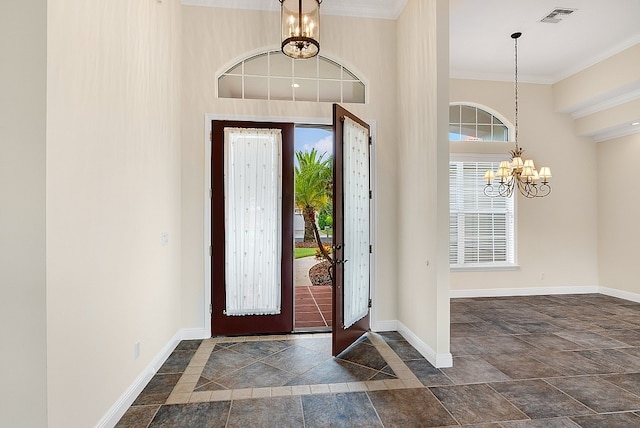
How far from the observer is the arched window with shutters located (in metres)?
5.95

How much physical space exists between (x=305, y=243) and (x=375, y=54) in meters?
6.38

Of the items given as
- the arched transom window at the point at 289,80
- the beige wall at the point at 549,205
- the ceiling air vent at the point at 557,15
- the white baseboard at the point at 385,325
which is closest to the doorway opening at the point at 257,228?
the white baseboard at the point at 385,325

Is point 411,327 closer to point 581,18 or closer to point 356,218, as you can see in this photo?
point 356,218

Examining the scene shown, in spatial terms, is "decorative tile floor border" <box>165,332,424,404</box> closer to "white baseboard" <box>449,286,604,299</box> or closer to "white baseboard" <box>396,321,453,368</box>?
"white baseboard" <box>396,321,453,368</box>

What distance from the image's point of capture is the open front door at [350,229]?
3.40 m

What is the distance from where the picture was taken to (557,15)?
416 centimetres

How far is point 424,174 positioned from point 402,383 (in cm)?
198

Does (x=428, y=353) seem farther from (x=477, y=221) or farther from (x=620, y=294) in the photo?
(x=620, y=294)

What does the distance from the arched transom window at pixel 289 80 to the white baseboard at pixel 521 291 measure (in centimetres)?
387

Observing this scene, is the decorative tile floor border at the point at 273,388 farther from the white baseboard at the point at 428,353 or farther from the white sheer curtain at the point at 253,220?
the white sheer curtain at the point at 253,220

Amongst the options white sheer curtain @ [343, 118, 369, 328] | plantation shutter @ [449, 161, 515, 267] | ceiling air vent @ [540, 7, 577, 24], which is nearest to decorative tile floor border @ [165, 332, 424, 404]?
white sheer curtain @ [343, 118, 369, 328]

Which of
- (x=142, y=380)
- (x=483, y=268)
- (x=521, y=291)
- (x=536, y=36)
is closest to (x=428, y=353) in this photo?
(x=142, y=380)

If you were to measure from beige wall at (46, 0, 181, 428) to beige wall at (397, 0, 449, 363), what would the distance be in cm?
261

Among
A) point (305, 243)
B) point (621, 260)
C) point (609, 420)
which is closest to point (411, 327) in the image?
point (609, 420)
